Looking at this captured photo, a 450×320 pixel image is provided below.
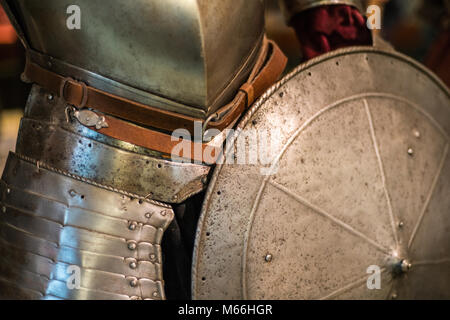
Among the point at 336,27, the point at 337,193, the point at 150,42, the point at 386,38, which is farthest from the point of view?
the point at 386,38

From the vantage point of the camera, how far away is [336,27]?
1275mm

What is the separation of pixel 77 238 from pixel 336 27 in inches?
30.6

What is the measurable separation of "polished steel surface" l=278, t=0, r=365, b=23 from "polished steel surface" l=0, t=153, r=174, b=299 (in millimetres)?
612

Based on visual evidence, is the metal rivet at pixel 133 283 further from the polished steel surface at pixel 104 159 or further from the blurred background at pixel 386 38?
the blurred background at pixel 386 38

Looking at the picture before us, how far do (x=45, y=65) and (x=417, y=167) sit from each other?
2.70 ft

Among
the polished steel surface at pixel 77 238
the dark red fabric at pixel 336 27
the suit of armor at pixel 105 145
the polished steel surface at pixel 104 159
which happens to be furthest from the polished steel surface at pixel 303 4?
the polished steel surface at pixel 77 238

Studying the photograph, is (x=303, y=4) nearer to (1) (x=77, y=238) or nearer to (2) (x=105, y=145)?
(2) (x=105, y=145)

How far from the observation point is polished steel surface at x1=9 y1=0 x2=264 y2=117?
0.94 meters

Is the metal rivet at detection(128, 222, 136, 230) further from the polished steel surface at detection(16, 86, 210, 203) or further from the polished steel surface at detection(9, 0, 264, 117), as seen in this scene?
the polished steel surface at detection(9, 0, 264, 117)

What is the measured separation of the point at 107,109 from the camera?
1001 millimetres

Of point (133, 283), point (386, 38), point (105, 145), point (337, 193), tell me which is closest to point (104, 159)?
point (105, 145)

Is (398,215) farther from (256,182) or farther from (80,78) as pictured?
(80,78)

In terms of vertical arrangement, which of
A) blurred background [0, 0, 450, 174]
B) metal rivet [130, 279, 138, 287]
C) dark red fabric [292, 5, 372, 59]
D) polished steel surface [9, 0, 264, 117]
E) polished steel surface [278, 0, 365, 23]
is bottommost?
metal rivet [130, 279, 138, 287]

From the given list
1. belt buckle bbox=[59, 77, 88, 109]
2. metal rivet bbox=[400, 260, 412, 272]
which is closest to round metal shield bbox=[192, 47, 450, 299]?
metal rivet bbox=[400, 260, 412, 272]
